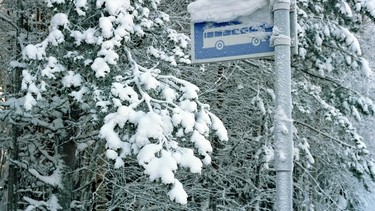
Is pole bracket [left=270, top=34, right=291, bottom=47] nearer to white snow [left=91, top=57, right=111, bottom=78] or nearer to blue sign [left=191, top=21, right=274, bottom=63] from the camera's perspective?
blue sign [left=191, top=21, right=274, bottom=63]

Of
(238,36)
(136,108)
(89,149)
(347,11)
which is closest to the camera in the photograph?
(238,36)

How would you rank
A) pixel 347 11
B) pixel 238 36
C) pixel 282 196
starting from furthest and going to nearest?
1. pixel 347 11
2. pixel 238 36
3. pixel 282 196

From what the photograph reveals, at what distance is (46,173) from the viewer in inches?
377

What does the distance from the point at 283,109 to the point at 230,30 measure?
592 mm

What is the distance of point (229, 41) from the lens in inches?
119

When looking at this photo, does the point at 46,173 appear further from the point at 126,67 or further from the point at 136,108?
the point at 136,108

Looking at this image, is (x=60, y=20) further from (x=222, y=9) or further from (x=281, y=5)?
(x=281, y=5)

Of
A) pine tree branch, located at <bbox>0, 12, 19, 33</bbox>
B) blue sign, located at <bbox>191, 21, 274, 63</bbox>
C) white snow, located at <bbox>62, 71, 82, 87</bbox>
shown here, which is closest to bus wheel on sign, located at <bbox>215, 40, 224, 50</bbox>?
blue sign, located at <bbox>191, 21, 274, 63</bbox>

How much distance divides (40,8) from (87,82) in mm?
2986

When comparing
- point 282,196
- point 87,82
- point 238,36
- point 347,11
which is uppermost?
point 347,11

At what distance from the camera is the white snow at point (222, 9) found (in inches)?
116

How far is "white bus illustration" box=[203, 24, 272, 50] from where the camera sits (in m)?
2.94

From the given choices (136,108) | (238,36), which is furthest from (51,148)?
(238,36)

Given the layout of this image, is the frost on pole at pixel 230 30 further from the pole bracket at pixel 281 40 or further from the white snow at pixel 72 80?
the white snow at pixel 72 80
